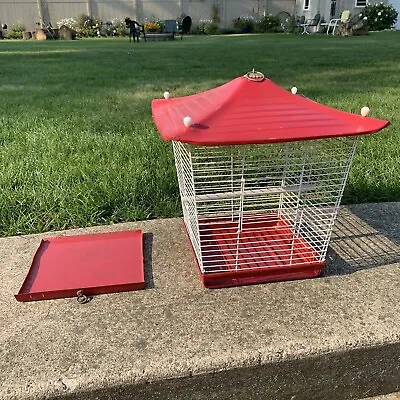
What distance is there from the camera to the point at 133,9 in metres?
22.4

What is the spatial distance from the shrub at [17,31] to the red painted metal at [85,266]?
69.7 feet

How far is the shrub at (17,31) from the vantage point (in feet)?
66.6

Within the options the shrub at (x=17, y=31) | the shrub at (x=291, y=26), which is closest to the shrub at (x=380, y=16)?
the shrub at (x=291, y=26)

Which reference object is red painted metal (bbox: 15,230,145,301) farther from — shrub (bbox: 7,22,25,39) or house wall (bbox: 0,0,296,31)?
house wall (bbox: 0,0,296,31)

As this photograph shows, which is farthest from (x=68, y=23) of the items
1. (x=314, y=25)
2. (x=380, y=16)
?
(x=380, y=16)

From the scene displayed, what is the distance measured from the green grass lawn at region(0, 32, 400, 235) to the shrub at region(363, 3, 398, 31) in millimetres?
12423

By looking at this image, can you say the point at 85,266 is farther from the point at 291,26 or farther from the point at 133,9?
the point at 133,9

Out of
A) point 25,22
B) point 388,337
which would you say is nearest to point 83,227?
point 388,337

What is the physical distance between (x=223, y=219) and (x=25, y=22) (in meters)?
23.3

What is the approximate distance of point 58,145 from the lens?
10.9ft

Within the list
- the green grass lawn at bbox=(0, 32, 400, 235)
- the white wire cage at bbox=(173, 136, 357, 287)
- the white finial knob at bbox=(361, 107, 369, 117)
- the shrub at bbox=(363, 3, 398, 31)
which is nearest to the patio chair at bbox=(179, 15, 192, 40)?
the shrub at bbox=(363, 3, 398, 31)

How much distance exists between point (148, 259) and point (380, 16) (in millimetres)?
20537

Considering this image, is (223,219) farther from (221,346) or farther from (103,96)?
(103,96)

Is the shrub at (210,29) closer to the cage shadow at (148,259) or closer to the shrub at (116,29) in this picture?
the shrub at (116,29)
